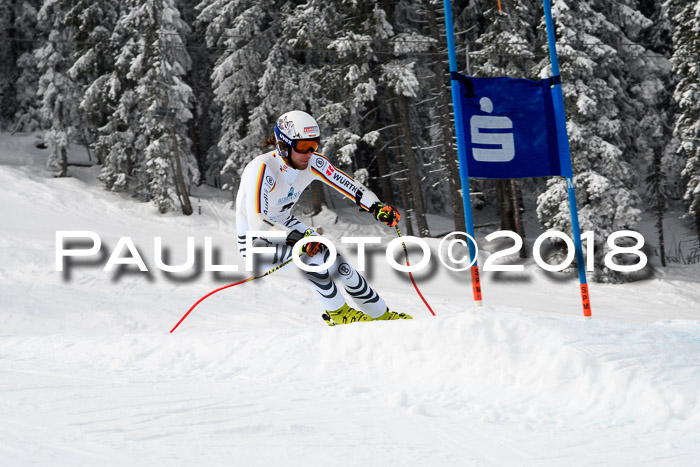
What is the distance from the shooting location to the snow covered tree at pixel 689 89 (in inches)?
717

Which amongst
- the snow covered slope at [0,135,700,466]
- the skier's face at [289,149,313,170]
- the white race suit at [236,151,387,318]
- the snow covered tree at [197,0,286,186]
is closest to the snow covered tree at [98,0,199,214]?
the snow covered tree at [197,0,286,186]

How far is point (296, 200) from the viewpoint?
673 centimetres

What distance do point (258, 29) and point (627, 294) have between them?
569 inches

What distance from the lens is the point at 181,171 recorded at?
22.3m

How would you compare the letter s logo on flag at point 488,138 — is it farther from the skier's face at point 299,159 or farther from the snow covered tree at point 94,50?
the snow covered tree at point 94,50

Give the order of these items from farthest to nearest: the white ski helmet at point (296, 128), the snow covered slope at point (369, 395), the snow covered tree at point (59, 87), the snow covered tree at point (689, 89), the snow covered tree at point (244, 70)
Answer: the snow covered tree at point (59, 87) → the snow covered tree at point (244, 70) → the snow covered tree at point (689, 89) → the white ski helmet at point (296, 128) → the snow covered slope at point (369, 395)

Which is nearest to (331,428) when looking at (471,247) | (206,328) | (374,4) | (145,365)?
(145,365)

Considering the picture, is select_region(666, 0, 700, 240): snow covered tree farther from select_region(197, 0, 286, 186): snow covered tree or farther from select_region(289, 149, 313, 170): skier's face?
select_region(289, 149, 313, 170): skier's face

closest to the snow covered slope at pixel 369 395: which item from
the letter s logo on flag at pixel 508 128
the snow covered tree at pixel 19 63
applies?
the letter s logo on flag at pixel 508 128

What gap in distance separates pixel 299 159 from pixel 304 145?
0.60 ft

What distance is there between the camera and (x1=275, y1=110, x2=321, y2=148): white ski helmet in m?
6.22

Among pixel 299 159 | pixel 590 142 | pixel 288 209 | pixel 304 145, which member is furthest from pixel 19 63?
pixel 304 145

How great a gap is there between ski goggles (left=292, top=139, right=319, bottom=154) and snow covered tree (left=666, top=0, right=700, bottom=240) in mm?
15168

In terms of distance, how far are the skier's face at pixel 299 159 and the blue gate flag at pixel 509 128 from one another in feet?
5.60
